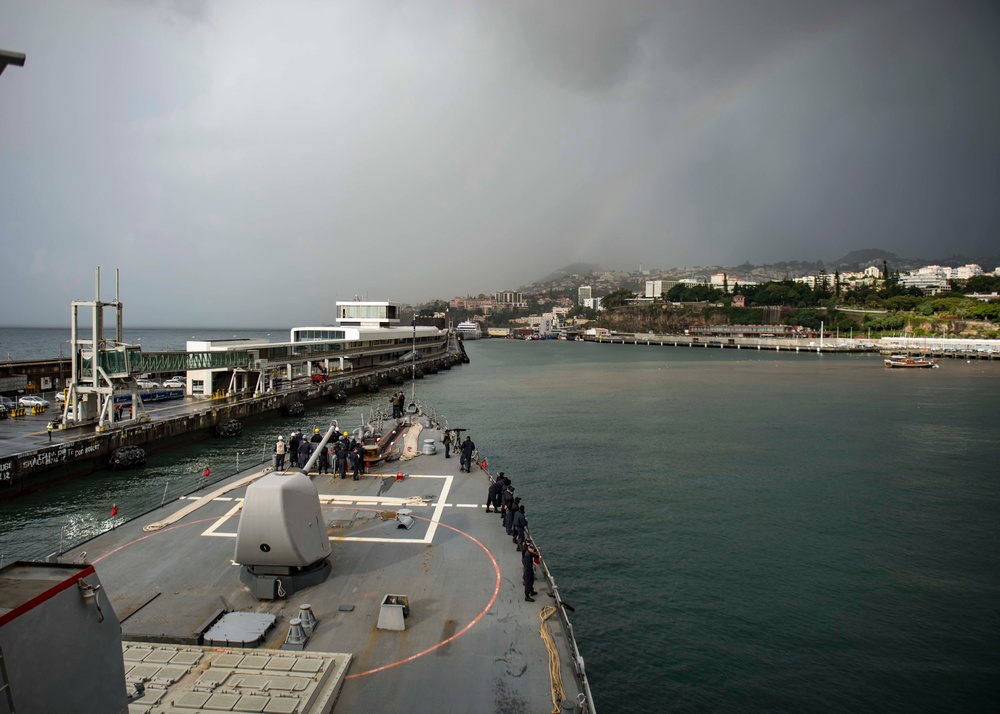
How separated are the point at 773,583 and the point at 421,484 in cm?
1035

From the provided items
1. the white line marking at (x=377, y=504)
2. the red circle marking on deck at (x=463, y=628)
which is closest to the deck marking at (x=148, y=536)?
the red circle marking on deck at (x=463, y=628)

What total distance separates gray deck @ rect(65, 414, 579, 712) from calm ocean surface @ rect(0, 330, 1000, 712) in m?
3.39

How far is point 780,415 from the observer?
4728 cm

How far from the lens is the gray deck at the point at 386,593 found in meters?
7.79

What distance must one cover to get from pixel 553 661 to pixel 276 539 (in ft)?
16.2

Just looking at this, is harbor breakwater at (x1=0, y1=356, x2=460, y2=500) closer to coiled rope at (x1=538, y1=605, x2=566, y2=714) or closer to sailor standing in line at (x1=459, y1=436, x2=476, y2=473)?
sailor standing in line at (x1=459, y1=436, x2=476, y2=473)

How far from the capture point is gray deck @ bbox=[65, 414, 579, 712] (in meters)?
7.79

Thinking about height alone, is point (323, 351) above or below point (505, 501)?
above

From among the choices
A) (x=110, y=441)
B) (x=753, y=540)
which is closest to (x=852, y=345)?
(x=753, y=540)

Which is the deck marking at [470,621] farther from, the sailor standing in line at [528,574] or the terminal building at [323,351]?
the terminal building at [323,351]

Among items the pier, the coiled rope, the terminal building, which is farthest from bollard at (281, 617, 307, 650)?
the pier

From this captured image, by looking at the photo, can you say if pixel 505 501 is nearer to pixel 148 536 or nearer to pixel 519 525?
pixel 519 525

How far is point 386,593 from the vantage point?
34.0 feet

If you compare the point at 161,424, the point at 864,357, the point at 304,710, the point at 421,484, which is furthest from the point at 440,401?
the point at 864,357
